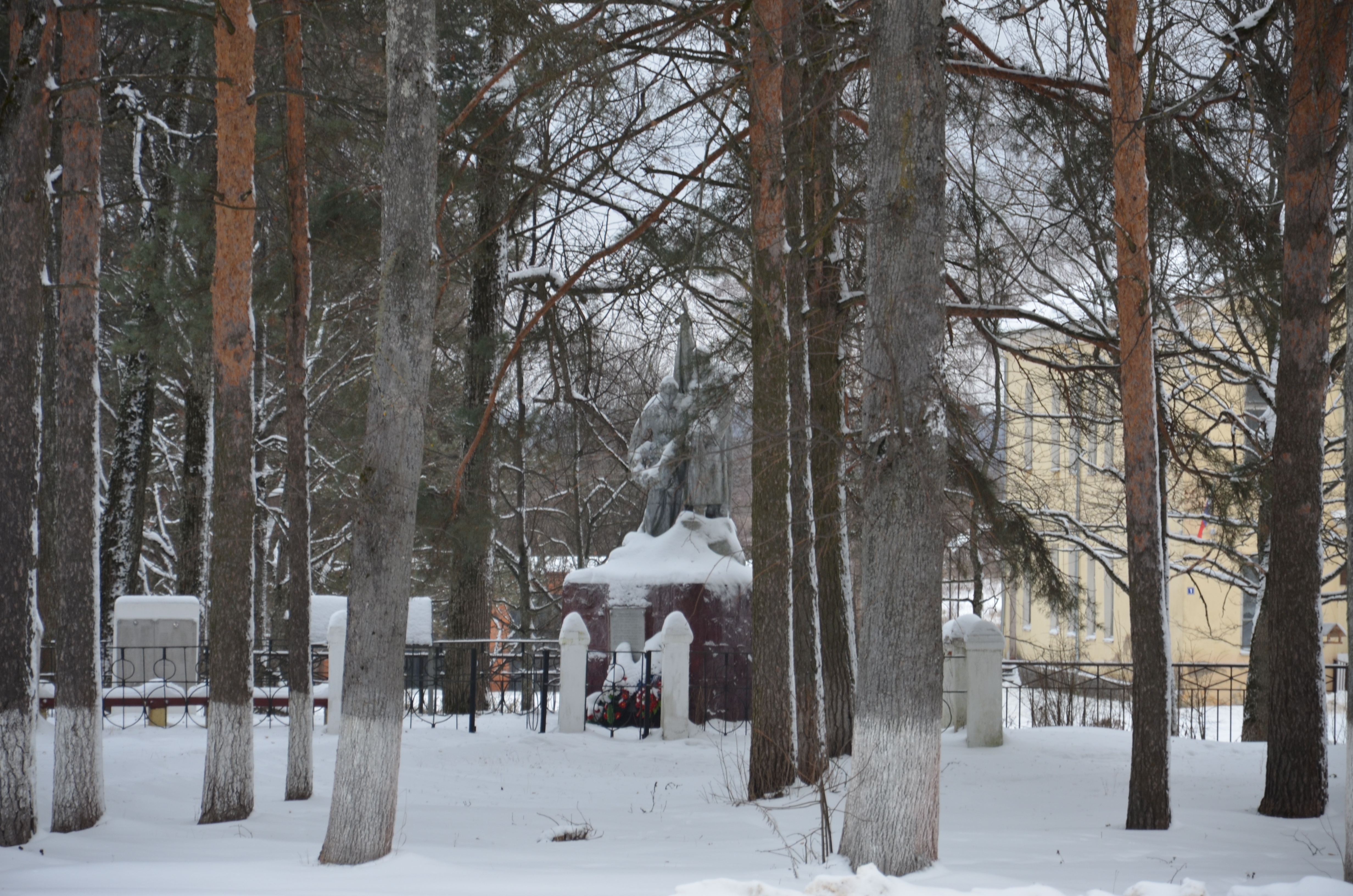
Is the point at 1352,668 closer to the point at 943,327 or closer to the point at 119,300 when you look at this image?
the point at 943,327

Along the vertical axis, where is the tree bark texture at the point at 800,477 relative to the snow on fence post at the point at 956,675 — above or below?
above

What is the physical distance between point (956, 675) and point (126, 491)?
10642mm

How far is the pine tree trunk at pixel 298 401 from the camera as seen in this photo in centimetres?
937

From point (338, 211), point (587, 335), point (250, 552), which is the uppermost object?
point (338, 211)

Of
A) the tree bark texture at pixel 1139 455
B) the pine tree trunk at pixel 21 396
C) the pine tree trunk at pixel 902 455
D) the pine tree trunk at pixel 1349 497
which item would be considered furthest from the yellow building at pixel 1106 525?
the pine tree trunk at pixel 21 396

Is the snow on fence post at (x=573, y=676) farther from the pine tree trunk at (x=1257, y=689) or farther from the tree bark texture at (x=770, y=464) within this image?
the pine tree trunk at (x=1257, y=689)

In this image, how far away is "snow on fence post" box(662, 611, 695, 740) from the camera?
12.5 meters

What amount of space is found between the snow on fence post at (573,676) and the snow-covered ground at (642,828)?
12.6 inches

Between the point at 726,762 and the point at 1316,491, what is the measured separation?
5.33 meters

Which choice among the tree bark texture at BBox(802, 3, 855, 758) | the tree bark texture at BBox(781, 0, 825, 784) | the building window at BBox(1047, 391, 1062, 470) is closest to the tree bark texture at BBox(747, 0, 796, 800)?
the tree bark texture at BBox(781, 0, 825, 784)

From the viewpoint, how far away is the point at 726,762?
1064 cm

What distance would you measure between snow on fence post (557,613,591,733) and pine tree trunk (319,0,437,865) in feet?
20.4

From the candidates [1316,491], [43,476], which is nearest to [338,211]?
[43,476]

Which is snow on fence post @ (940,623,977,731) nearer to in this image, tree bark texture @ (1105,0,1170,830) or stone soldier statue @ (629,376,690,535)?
stone soldier statue @ (629,376,690,535)
